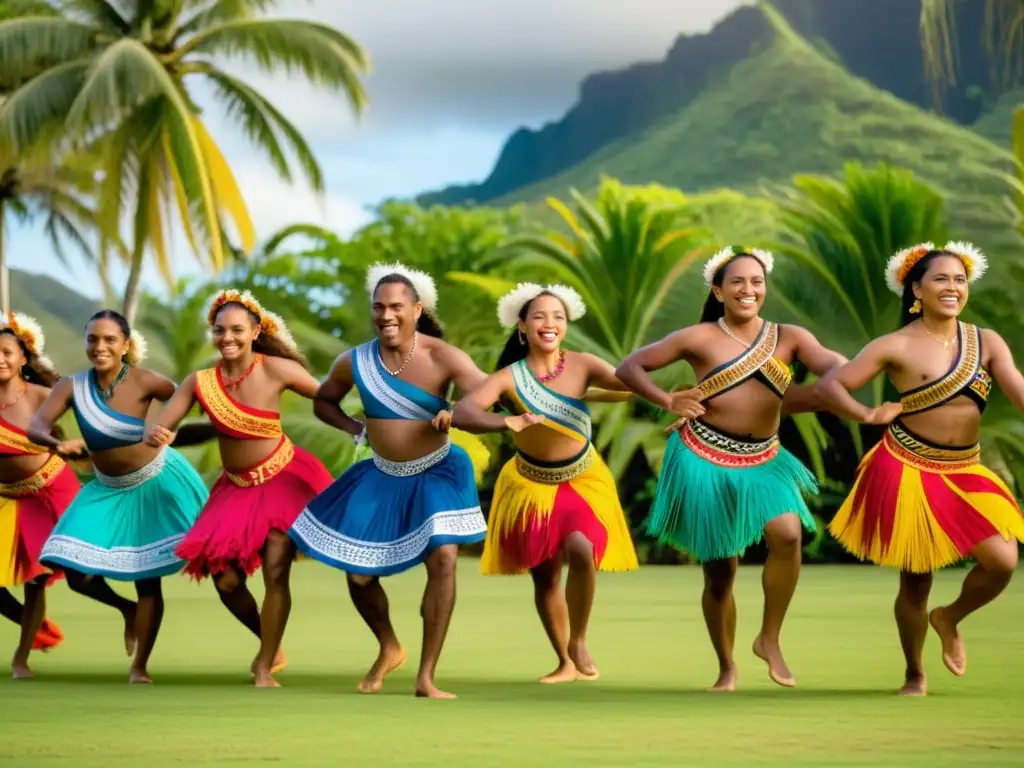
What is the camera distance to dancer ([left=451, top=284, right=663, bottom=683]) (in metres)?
7.43

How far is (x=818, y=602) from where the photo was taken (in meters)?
12.5

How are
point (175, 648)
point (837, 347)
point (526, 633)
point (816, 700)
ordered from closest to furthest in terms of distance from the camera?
1. point (816, 700)
2. point (175, 648)
3. point (526, 633)
4. point (837, 347)

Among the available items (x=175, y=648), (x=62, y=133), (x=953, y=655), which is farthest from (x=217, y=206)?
(x=953, y=655)

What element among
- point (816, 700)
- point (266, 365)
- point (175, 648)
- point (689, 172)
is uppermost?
point (689, 172)

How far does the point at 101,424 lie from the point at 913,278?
11.3 feet

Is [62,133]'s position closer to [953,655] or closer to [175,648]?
[175,648]

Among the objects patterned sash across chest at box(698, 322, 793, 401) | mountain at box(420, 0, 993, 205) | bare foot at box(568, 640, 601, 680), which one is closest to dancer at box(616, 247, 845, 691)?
patterned sash across chest at box(698, 322, 793, 401)

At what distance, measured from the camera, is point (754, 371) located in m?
6.96

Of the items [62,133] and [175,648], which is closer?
[175,648]

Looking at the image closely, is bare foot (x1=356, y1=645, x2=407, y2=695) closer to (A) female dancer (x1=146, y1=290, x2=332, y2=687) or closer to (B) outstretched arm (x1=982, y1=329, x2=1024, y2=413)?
A: (A) female dancer (x1=146, y1=290, x2=332, y2=687)

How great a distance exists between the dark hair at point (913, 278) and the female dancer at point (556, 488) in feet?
4.00

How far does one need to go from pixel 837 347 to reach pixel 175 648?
38.2 feet

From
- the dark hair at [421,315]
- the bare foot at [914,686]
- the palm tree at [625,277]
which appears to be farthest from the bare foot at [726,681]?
the palm tree at [625,277]

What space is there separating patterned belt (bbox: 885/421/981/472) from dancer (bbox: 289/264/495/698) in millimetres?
1607
